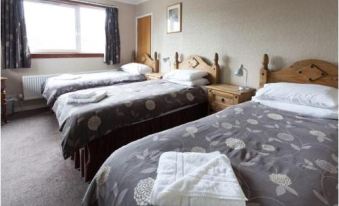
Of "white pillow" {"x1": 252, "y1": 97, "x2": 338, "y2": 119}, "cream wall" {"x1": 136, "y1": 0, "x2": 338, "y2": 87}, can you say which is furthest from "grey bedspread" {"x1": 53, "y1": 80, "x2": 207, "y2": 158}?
"white pillow" {"x1": 252, "y1": 97, "x2": 338, "y2": 119}

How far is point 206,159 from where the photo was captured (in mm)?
1121

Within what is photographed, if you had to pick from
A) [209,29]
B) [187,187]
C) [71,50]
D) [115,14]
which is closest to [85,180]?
[187,187]

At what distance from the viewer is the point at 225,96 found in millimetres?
2881

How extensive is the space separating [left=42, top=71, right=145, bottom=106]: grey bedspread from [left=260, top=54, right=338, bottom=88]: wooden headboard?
7.65ft

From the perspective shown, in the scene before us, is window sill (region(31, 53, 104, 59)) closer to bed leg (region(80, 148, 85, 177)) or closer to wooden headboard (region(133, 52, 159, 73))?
wooden headboard (region(133, 52, 159, 73))

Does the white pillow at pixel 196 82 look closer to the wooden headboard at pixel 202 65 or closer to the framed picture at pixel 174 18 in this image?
the wooden headboard at pixel 202 65

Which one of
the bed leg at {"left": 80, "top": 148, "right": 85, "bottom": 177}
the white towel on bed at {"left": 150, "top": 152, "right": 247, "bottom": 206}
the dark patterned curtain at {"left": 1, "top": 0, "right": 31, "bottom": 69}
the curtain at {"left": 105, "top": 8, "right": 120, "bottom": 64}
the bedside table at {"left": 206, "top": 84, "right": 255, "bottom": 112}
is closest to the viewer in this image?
the white towel on bed at {"left": 150, "top": 152, "right": 247, "bottom": 206}

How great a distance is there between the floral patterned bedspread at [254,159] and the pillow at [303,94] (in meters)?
0.18

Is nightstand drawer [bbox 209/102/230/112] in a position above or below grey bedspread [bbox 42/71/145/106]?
below

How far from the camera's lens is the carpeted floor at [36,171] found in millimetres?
1809

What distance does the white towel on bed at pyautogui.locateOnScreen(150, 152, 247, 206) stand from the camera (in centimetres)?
84

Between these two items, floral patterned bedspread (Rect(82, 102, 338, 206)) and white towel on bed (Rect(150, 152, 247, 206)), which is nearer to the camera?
white towel on bed (Rect(150, 152, 247, 206))

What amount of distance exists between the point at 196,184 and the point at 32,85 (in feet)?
13.1

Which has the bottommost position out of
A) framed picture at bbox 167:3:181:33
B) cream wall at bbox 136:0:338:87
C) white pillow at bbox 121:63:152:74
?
white pillow at bbox 121:63:152:74
